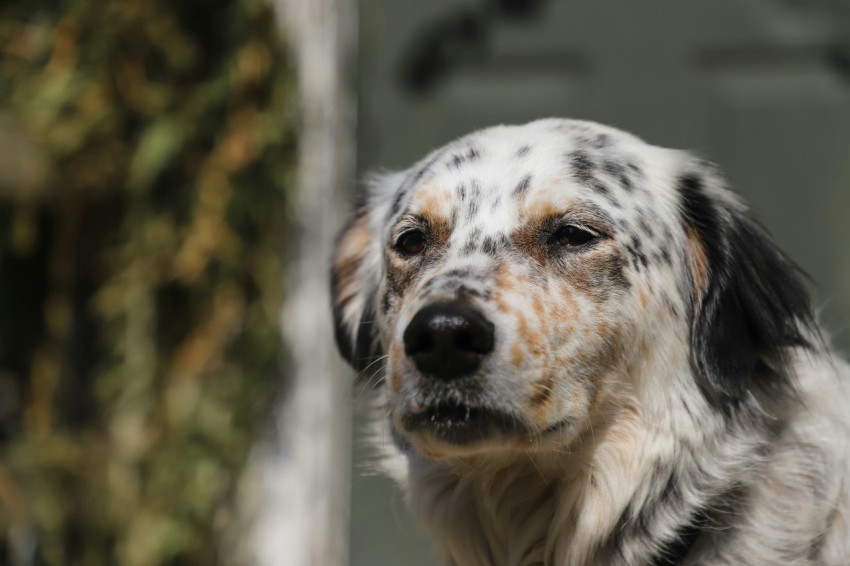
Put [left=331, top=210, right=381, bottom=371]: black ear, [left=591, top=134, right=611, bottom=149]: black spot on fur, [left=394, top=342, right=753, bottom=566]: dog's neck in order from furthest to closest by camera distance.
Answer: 1. [left=331, top=210, right=381, bottom=371]: black ear
2. [left=591, top=134, right=611, bottom=149]: black spot on fur
3. [left=394, top=342, right=753, bottom=566]: dog's neck

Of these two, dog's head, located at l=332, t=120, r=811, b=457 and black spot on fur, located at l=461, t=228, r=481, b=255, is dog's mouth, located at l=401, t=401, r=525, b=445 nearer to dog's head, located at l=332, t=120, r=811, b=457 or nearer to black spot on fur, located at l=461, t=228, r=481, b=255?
dog's head, located at l=332, t=120, r=811, b=457

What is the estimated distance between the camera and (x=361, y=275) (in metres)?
2.66

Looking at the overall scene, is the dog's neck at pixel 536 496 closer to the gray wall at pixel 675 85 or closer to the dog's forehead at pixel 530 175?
the dog's forehead at pixel 530 175

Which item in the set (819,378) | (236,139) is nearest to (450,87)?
(236,139)

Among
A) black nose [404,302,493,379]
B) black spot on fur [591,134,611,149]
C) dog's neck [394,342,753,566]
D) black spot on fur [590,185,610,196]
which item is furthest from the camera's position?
black spot on fur [591,134,611,149]

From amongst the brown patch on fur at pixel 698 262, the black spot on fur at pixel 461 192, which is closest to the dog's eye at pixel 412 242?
the black spot on fur at pixel 461 192

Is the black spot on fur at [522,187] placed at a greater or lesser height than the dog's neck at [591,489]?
greater

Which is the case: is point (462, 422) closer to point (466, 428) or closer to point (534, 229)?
point (466, 428)

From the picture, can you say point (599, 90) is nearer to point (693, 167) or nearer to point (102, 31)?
point (693, 167)

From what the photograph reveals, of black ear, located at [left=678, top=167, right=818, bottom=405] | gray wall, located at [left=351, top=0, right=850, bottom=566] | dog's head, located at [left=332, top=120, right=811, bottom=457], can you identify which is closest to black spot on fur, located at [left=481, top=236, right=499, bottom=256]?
dog's head, located at [left=332, top=120, right=811, bottom=457]

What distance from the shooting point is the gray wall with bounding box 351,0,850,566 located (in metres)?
3.70

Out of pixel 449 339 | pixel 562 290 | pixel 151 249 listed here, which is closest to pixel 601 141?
pixel 562 290

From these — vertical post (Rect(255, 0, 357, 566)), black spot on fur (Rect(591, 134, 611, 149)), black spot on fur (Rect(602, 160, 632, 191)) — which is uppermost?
black spot on fur (Rect(591, 134, 611, 149))

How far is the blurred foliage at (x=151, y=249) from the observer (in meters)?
3.82
